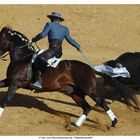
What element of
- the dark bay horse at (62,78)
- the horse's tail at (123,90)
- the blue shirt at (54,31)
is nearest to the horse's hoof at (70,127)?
the dark bay horse at (62,78)

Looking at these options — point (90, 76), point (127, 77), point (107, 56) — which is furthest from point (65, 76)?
point (107, 56)

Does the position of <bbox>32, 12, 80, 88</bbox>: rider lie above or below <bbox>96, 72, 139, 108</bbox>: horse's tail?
above

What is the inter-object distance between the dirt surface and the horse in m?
0.37

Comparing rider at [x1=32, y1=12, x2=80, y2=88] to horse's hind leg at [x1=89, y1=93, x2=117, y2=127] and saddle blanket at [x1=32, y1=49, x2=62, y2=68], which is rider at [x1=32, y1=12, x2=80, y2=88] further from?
horse's hind leg at [x1=89, y1=93, x2=117, y2=127]

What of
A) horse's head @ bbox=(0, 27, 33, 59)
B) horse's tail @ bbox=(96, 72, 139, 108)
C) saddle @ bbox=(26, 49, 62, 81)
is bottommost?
horse's tail @ bbox=(96, 72, 139, 108)

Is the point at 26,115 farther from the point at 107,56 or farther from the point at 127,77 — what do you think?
the point at 107,56

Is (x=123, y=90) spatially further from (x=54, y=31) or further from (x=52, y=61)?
(x=54, y=31)

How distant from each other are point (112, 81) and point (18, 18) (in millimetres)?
13980

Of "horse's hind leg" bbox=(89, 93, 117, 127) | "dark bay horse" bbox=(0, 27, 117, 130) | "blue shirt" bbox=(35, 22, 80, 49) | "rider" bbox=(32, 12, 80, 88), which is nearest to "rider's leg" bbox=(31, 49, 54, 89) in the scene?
"rider" bbox=(32, 12, 80, 88)

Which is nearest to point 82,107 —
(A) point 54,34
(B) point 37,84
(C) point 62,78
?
(C) point 62,78

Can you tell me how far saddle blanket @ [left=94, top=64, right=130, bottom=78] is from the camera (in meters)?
15.0

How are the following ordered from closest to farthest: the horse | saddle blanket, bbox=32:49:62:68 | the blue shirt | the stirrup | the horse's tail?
the blue shirt
saddle blanket, bbox=32:49:62:68
the stirrup
the horse's tail
the horse

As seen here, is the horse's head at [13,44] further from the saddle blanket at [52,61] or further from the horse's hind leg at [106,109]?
the horse's hind leg at [106,109]

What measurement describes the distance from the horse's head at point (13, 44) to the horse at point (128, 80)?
7.11 ft
